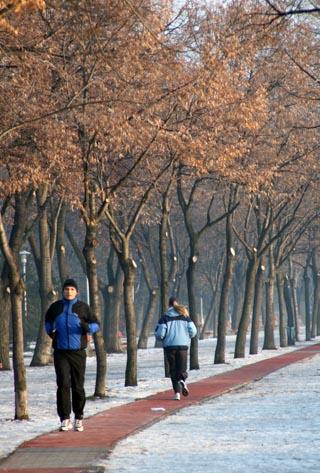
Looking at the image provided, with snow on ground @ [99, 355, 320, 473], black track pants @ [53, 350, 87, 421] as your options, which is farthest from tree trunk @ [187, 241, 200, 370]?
black track pants @ [53, 350, 87, 421]

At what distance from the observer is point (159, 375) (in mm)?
34156

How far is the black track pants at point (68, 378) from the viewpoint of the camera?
55.4 ft

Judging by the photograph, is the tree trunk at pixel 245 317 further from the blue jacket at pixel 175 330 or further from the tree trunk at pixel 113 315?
the blue jacket at pixel 175 330

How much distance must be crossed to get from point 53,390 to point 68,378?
11.0 m

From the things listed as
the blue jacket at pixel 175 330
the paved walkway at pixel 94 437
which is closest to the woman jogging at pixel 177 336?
the blue jacket at pixel 175 330

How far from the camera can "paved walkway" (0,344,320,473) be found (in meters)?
13.3

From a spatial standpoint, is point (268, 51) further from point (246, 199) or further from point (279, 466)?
point (279, 466)

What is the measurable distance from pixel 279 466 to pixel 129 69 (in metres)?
12.3

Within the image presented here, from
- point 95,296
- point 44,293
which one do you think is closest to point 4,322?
point 44,293

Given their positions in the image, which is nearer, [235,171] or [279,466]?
[279,466]

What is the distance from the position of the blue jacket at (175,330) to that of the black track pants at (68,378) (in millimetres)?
A: 6574

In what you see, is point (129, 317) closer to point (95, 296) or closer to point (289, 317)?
point (95, 296)

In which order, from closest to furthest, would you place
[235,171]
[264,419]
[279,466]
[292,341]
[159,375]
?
1. [279,466]
2. [264,419]
3. [235,171]
4. [159,375]
5. [292,341]

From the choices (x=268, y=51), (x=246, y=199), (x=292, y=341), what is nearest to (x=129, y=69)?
(x=268, y=51)
